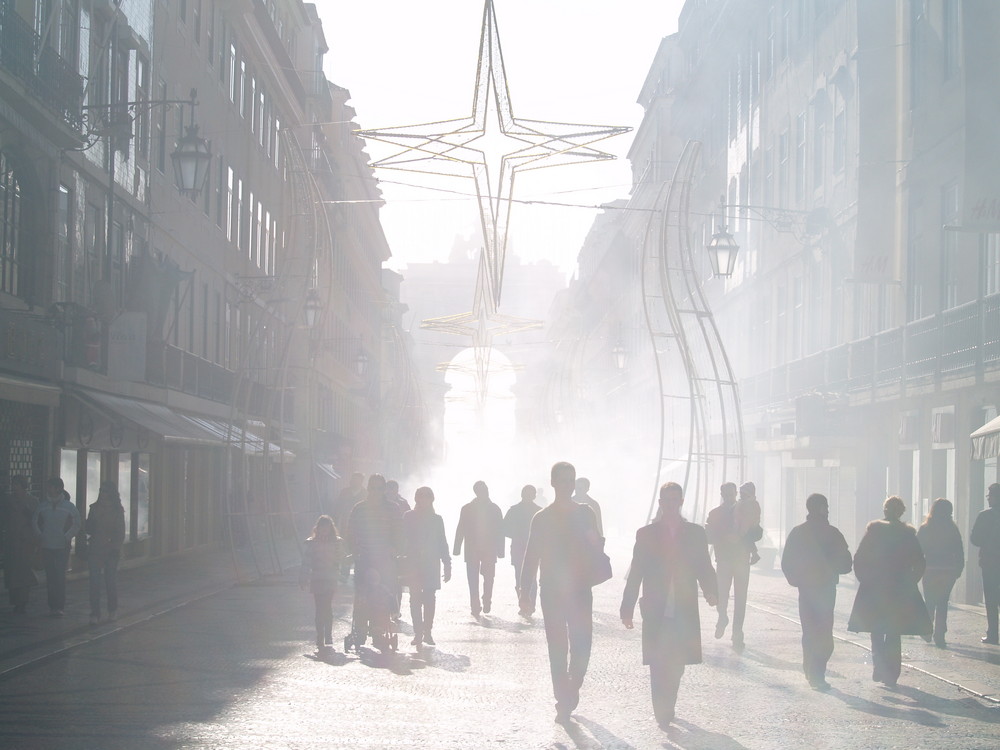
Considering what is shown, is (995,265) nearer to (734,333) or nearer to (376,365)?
(734,333)

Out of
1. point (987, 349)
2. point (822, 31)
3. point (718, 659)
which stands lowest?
point (718, 659)

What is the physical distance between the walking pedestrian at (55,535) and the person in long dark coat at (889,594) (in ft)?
31.1

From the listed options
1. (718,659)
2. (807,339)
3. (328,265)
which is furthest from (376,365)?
(718,659)

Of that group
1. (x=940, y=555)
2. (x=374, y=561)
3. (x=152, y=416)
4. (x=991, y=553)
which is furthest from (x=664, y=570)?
(x=152, y=416)

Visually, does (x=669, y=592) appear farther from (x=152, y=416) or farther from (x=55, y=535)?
(x=152, y=416)

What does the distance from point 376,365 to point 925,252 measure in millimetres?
58901

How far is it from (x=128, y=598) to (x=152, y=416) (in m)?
6.40

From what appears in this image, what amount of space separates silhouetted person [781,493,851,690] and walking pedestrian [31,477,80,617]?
8975mm

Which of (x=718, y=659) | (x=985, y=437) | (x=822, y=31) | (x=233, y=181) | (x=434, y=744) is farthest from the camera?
(x=233, y=181)

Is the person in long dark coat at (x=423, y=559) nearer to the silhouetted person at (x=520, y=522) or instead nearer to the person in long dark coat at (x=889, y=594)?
the silhouetted person at (x=520, y=522)

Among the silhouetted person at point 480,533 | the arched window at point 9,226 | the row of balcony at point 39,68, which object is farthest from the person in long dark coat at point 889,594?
the row of balcony at point 39,68

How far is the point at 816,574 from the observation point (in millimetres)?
12414

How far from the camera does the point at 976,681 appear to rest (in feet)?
41.2

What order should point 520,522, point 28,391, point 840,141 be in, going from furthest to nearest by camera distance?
1. point 840,141
2. point 28,391
3. point 520,522
